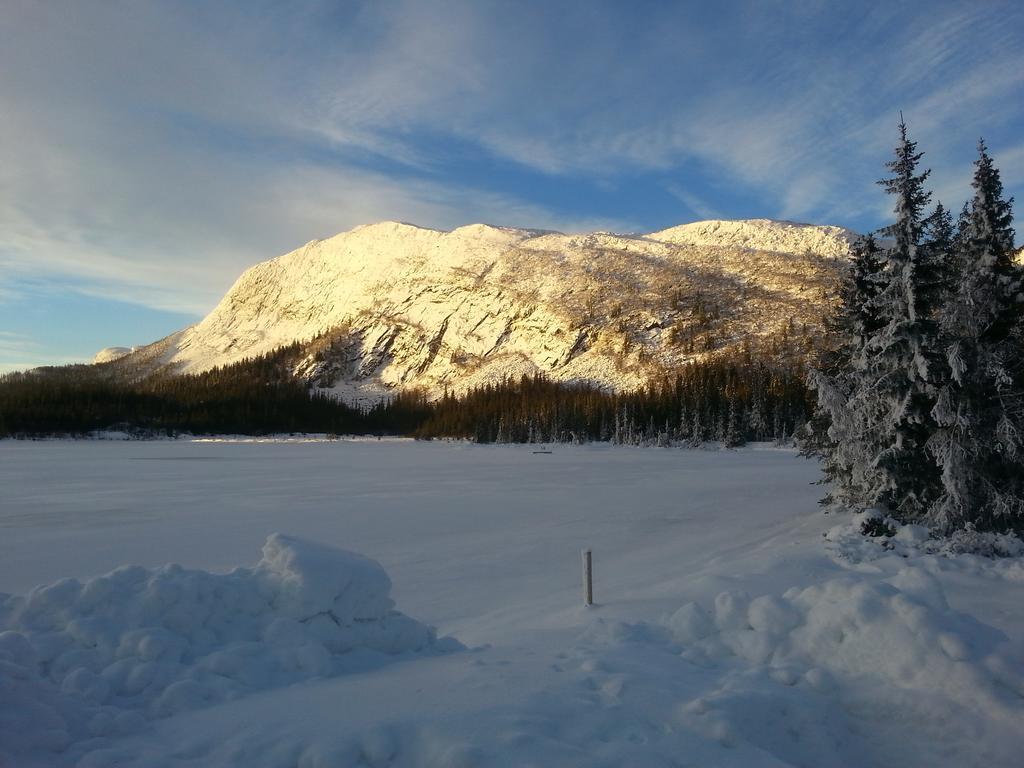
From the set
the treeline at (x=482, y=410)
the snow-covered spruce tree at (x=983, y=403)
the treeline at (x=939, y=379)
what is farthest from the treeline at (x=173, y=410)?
the snow-covered spruce tree at (x=983, y=403)

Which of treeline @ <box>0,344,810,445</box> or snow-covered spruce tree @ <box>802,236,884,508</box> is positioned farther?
treeline @ <box>0,344,810,445</box>

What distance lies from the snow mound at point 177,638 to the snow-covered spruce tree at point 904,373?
1229 cm

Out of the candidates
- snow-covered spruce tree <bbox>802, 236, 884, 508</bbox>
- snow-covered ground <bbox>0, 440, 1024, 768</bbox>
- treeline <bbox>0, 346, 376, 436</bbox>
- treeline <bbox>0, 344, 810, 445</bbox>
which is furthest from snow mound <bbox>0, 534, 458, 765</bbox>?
treeline <bbox>0, 346, 376, 436</bbox>

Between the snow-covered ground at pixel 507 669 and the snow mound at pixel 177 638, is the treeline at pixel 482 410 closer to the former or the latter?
the snow-covered ground at pixel 507 669

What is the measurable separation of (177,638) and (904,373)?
52.1 ft

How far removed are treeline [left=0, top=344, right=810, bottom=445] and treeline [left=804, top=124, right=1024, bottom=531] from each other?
2110 inches

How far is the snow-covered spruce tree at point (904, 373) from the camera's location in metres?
14.8

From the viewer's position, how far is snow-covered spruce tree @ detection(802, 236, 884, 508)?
15844mm

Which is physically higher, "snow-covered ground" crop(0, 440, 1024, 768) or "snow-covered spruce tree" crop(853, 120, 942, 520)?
"snow-covered spruce tree" crop(853, 120, 942, 520)

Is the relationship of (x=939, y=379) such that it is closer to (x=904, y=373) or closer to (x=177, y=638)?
(x=904, y=373)

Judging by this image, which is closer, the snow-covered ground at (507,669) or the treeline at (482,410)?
the snow-covered ground at (507,669)

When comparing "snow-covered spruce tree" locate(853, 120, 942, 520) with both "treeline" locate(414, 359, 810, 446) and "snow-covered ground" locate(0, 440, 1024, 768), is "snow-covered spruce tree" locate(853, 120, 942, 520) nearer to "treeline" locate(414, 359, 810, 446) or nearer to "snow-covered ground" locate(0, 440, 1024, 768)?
"snow-covered ground" locate(0, 440, 1024, 768)

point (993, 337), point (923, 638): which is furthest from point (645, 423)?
point (923, 638)

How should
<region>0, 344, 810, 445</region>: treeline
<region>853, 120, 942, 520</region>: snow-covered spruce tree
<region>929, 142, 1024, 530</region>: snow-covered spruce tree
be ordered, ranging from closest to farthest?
1. <region>929, 142, 1024, 530</region>: snow-covered spruce tree
2. <region>853, 120, 942, 520</region>: snow-covered spruce tree
3. <region>0, 344, 810, 445</region>: treeline
